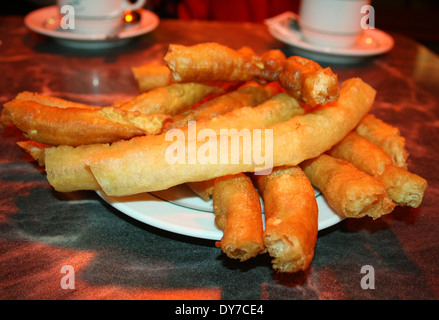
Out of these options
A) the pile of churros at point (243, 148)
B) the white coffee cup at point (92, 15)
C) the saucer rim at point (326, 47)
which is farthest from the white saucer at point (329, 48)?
the pile of churros at point (243, 148)

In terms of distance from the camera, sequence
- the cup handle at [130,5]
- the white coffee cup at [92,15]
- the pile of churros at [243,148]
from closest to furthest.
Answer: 1. the pile of churros at [243,148]
2. the white coffee cup at [92,15]
3. the cup handle at [130,5]

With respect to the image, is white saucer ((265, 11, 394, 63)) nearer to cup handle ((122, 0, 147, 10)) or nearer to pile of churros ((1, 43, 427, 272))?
cup handle ((122, 0, 147, 10))

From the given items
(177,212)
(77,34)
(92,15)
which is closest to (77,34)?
(77,34)

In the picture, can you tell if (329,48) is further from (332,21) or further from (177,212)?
(177,212)

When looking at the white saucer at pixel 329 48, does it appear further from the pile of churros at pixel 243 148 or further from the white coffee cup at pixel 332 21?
the pile of churros at pixel 243 148
